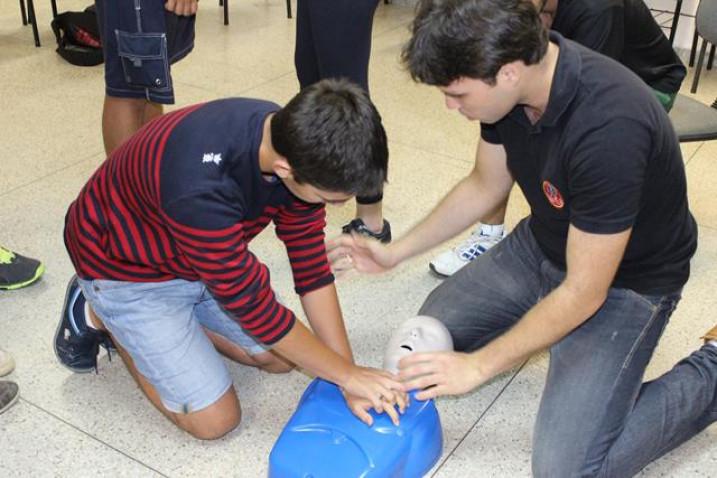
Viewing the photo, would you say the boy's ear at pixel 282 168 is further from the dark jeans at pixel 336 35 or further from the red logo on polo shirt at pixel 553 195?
the dark jeans at pixel 336 35

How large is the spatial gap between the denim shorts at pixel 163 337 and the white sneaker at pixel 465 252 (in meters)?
0.75

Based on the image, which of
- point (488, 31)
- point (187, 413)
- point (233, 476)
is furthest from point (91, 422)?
point (488, 31)

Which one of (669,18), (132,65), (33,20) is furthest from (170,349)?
(669,18)

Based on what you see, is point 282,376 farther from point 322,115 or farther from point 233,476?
point 322,115

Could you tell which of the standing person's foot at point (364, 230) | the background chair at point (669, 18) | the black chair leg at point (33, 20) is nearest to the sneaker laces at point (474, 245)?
the standing person's foot at point (364, 230)

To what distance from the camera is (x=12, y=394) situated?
5.50ft

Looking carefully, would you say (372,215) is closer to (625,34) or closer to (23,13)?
(625,34)

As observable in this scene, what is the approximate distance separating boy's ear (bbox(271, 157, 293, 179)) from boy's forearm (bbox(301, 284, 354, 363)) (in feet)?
1.25

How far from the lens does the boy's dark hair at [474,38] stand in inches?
47.3

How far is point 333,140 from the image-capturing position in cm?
121

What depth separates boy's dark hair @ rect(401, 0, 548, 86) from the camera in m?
1.20

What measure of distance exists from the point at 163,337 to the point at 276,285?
0.57 m

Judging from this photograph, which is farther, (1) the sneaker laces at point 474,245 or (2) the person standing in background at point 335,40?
(1) the sneaker laces at point 474,245

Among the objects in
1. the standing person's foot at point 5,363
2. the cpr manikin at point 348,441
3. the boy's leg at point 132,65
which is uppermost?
the boy's leg at point 132,65
